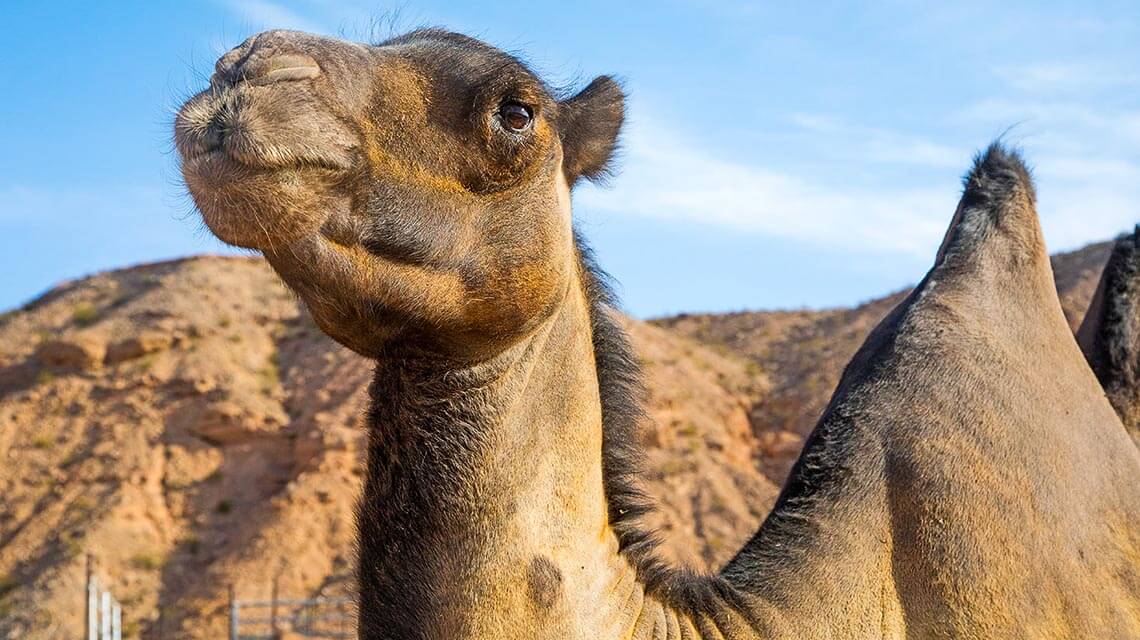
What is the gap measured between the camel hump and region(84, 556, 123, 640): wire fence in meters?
21.2

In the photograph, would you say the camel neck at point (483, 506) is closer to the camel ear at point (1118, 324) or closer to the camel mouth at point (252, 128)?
the camel mouth at point (252, 128)

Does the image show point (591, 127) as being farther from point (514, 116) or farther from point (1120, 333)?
point (1120, 333)

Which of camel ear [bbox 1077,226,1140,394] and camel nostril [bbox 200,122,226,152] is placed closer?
camel nostril [bbox 200,122,226,152]

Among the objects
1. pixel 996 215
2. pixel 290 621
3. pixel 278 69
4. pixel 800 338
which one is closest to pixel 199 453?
pixel 290 621

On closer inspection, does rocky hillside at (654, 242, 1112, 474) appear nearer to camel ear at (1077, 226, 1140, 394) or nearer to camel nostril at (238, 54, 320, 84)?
camel ear at (1077, 226, 1140, 394)

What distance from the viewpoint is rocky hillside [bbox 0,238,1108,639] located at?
94.5 ft

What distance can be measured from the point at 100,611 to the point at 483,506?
26.4 m

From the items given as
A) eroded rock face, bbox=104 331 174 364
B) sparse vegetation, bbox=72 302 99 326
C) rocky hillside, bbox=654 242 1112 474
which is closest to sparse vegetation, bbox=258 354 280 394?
eroded rock face, bbox=104 331 174 364

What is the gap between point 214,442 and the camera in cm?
3200

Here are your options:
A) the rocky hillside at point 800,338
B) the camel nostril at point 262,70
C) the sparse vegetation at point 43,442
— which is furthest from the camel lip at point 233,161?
the sparse vegetation at point 43,442

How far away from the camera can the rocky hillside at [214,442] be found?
28812mm

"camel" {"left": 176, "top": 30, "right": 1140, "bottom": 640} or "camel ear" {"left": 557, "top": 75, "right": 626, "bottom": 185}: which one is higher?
"camel ear" {"left": 557, "top": 75, "right": 626, "bottom": 185}

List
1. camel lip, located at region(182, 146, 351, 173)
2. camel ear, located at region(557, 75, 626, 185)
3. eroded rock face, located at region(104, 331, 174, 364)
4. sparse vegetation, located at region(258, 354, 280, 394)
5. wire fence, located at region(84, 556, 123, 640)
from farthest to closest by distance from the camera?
eroded rock face, located at region(104, 331, 174, 364), sparse vegetation, located at region(258, 354, 280, 394), wire fence, located at region(84, 556, 123, 640), camel ear, located at region(557, 75, 626, 185), camel lip, located at region(182, 146, 351, 173)

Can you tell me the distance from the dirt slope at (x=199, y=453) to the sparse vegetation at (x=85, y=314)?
69mm
